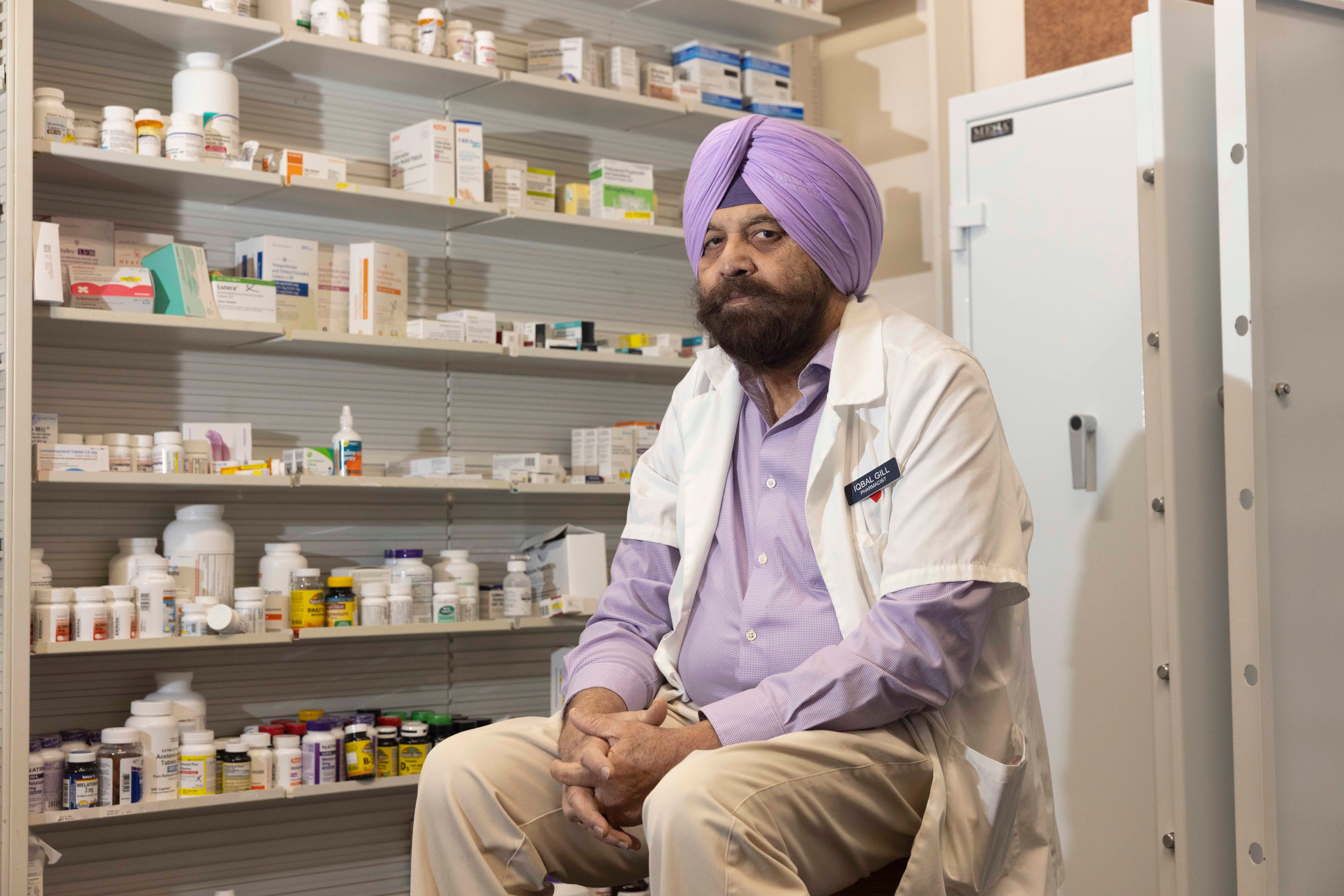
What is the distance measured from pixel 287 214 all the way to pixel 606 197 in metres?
0.86

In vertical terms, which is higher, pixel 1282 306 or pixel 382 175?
pixel 382 175

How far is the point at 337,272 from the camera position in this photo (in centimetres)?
319

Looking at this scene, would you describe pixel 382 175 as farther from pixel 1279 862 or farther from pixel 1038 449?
pixel 1279 862

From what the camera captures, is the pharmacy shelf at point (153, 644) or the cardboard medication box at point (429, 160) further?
the cardboard medication box at point (429, 160)

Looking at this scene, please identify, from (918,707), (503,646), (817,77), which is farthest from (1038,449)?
(817,77)

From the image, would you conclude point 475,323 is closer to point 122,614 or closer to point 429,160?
point 429,160

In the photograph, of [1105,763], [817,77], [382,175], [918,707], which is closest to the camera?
[918,707]

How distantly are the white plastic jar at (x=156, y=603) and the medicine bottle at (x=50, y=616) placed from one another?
0.46ft

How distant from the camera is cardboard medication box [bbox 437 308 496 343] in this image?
3248 millimetres

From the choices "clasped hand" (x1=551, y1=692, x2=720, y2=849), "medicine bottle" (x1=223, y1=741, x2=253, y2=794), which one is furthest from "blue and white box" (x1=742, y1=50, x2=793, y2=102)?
"clasped hand" (x1=551, y1=692, x2=720, y2=849)

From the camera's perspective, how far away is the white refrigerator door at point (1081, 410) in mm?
2660

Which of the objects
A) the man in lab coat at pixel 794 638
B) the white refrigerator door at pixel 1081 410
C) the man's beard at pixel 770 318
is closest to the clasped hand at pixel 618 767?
the man in lab coat at pixel 794 638

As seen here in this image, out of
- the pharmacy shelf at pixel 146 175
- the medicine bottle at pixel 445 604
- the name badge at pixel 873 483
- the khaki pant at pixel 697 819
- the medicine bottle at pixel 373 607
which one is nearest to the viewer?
the khaki pant at pixel 697 819

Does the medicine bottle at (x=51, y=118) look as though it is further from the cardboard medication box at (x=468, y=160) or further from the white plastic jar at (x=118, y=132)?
the cardboard medication box at (x=468, y=160)
